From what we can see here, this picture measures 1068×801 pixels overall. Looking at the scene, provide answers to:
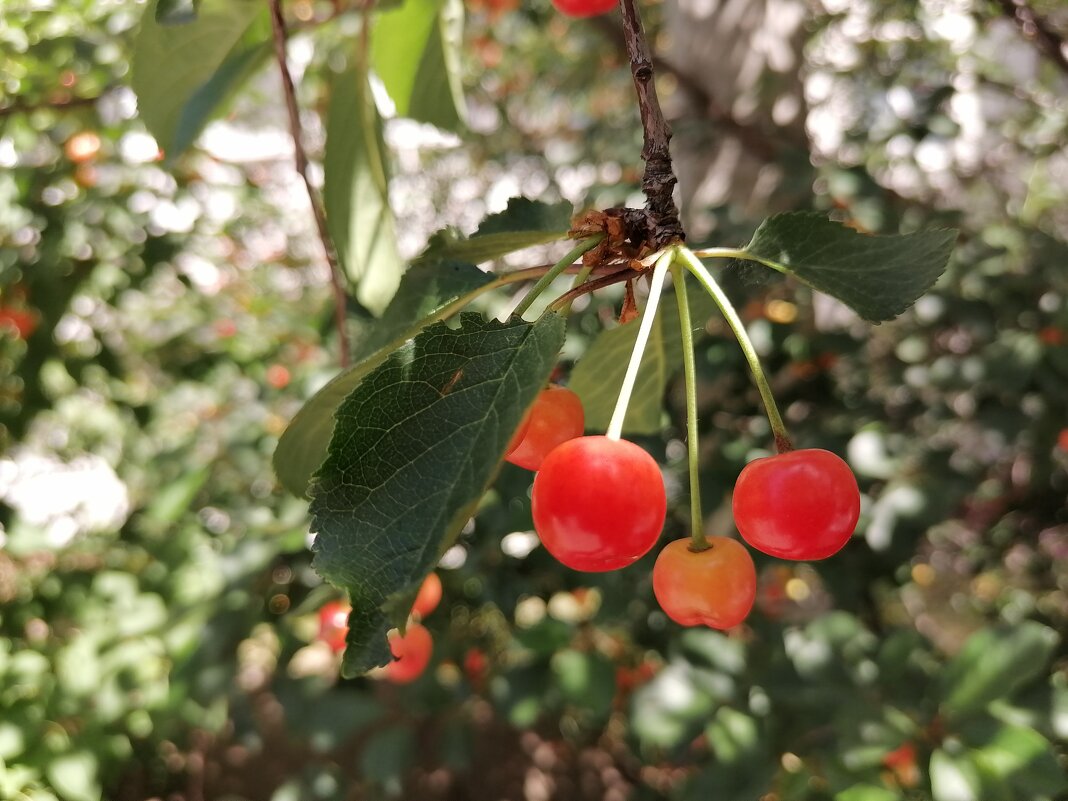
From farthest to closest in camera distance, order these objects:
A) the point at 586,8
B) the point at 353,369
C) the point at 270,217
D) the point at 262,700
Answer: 1. the point at 270,217
2. the point at 262,700
3. the point at 586,8
4. the point at 353,369

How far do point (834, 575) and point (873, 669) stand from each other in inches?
10.7

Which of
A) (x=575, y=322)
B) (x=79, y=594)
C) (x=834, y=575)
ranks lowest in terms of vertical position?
(x=79, y=594)

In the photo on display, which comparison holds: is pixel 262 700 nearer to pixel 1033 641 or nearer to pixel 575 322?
pixel 575 322

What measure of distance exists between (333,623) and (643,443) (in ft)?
1.75

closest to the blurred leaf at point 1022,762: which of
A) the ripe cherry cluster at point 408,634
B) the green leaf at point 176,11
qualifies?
the ripe cherry cluster at point 408,634

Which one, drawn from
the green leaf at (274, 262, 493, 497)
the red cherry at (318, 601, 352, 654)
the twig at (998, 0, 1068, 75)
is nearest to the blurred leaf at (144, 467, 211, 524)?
the red cherry at (318, 601, 352, 654)

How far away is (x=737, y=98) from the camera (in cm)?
201

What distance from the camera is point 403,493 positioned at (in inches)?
16.0

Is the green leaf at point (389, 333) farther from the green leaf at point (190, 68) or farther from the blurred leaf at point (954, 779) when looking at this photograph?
the blurred leaf at point (954, 779)

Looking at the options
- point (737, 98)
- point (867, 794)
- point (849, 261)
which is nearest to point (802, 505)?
point (849, 261)

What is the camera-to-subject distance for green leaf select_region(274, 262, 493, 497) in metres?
0.56

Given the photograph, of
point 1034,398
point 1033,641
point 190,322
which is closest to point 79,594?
point 190,322

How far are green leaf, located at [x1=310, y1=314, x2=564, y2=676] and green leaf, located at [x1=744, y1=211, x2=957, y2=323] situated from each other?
0.21 meters

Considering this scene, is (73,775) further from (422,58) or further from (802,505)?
(802,505)
